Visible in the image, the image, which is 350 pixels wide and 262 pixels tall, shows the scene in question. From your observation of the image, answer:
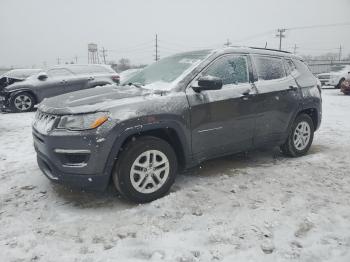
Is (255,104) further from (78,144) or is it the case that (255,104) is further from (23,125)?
(23,125)

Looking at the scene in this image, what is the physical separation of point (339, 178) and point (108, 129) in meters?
3.08

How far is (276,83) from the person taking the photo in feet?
16.0

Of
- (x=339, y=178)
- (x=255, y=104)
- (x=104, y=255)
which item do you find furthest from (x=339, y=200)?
(x=104, y=255)

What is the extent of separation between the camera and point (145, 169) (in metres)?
3.59

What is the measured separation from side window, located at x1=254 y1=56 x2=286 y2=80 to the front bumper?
99.0 inches

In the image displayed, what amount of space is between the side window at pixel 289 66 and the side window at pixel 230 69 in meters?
0.98

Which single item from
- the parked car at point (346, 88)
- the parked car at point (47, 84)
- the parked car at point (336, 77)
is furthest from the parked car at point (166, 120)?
the parked car at point (336, 77)

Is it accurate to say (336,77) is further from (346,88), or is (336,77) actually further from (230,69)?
(230,69)

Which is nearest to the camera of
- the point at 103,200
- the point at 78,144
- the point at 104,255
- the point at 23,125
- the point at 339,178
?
the point at 104,255

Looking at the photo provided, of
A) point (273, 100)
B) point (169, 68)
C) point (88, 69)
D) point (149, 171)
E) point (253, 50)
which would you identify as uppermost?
point (253, 50)

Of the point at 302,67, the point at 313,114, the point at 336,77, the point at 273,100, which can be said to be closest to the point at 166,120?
the point at 273,100

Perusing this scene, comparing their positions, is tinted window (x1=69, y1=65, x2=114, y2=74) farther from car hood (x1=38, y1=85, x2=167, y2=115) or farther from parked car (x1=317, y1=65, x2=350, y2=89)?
parked car (x1=317, y1=65, x2=350, y2=89)

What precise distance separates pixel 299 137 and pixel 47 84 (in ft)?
27.7

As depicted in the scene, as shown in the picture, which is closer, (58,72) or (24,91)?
(24,91)
